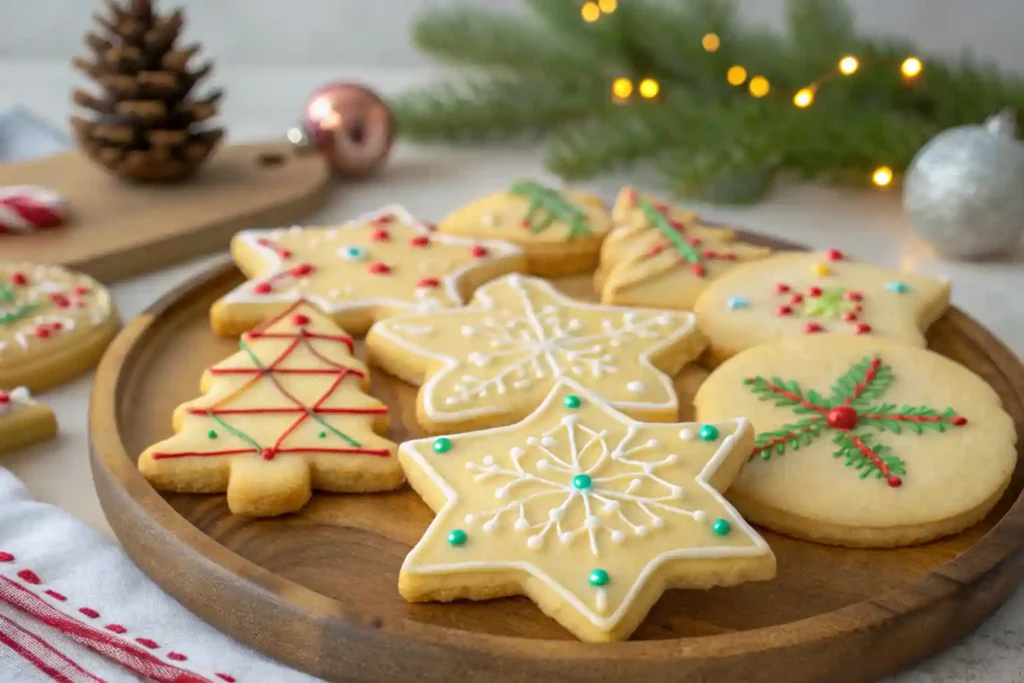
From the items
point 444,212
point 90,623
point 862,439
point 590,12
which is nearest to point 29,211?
point 444,212

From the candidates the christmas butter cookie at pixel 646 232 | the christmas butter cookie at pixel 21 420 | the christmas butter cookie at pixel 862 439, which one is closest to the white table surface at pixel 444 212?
the christmas butter cookie at pixel 21 420

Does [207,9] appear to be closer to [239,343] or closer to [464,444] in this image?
[239,343]

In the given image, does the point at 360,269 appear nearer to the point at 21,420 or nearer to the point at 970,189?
the point at 21,420

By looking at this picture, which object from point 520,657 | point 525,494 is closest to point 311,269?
point 525,494

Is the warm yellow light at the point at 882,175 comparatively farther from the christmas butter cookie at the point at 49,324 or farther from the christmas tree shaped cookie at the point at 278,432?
the christmas butter cookie at the point at 49,324

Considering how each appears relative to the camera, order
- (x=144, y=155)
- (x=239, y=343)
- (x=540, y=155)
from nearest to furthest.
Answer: (x=239, y=343) → (x=144, y=155) → (x=540, y=155)
